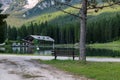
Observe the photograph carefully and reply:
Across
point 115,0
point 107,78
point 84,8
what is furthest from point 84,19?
point 107,78

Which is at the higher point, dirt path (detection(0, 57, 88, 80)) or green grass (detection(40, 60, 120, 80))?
dirt path (detection(0, 57, 88, 80))

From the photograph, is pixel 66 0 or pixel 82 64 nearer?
pixel 82 64

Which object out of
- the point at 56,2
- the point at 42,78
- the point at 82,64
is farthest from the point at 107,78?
the point at 56,2

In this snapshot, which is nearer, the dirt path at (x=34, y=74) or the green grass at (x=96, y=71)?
the dirt path at (x=34, y=74)

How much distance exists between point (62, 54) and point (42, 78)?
74.3 feet

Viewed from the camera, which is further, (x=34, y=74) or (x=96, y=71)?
(x=96, y=71)

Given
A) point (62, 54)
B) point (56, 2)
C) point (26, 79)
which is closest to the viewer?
point (26, 79)

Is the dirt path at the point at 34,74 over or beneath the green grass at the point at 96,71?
over

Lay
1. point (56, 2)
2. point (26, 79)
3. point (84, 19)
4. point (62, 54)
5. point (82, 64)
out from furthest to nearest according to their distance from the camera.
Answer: point (62, 54)
point (56, 2)
point (84, 19)
point (82, 64)
point (26, 79)

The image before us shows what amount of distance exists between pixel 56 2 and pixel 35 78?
56.3 ft

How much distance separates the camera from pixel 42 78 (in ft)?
69.0

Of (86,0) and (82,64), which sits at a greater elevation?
(86,0)

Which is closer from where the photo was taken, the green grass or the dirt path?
the dirt path

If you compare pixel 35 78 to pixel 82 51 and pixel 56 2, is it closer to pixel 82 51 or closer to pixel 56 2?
pixel 82 51
